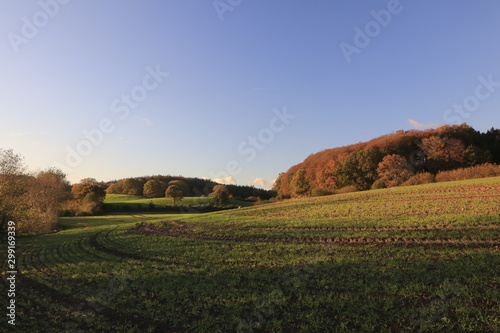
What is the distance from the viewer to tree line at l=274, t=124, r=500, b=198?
6309 centimetres

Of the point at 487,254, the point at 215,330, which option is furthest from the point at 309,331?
the point at 487,254

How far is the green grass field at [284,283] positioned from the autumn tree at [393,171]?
1639 inches

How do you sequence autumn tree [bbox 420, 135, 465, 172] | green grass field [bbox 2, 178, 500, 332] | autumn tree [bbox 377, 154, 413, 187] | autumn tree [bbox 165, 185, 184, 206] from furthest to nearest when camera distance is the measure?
1. autumn tree [bbox 165, 185, 184, 206]
2. autumn tree [bbox 420, 135, 465, 172]
3. autumn tree [bbox 377, 154, 413, 187]
4. green grass field [bbox 2, 178, 500, 332]

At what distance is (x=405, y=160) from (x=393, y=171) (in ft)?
17.9

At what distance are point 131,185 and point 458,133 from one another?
411 ft

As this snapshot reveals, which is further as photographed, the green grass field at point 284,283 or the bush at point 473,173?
the bush at point 473,173

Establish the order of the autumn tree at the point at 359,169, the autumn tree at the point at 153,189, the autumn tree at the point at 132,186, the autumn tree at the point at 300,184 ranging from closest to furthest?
the autumn tree at the point at 359,169 < the autumn tree at the point at 300,184 < the autumn tree at the point at 153,189 < the autumn tree at the point at 132,186

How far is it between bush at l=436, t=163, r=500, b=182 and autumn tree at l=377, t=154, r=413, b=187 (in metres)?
11.7

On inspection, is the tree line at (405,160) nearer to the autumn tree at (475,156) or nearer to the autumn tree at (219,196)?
the autumn tree at (475,156)

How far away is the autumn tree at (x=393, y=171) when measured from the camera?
61.6 meters

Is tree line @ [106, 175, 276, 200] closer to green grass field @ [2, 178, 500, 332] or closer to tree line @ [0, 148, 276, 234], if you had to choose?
tree line @ [0, 148, 276, 234]

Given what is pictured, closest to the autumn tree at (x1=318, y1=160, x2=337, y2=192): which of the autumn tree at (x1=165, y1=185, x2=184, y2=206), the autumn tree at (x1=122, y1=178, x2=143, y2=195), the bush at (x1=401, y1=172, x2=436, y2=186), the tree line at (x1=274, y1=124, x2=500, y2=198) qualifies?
the tree line at (x1=274, y1=124, x2=500, y2=198)

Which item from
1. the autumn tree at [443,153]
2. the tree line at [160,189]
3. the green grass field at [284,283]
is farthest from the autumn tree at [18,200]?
the autumn tree at [443,153]

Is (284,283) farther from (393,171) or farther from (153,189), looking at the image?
(153,189)
